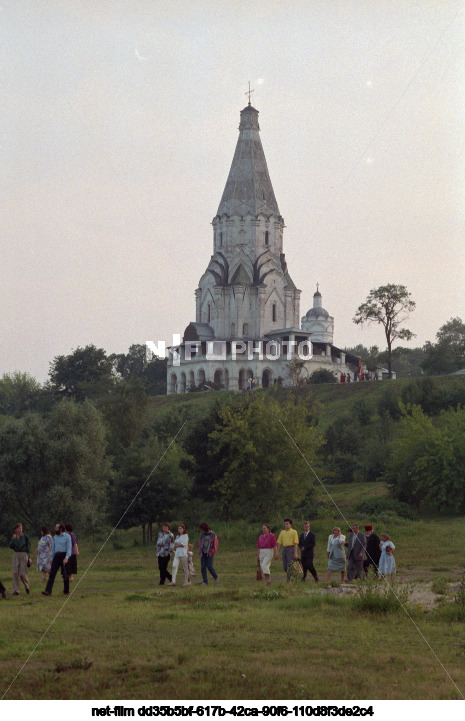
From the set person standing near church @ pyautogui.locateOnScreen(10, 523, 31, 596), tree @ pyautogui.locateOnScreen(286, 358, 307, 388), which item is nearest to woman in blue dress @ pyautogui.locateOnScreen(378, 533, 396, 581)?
person standing near church @ pyautogui.locateOnScreen(10, 523, 31, 596)

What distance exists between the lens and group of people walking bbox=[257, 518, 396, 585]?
18.2 metres

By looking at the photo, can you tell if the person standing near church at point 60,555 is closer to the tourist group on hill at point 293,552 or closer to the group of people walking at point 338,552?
the tourist group on hill at point 293,552

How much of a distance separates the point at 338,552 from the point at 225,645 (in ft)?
26.5

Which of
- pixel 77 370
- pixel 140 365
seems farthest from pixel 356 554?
pixel 140 365

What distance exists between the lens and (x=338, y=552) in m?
18.6

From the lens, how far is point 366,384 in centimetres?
7400

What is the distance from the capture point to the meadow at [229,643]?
8633mm

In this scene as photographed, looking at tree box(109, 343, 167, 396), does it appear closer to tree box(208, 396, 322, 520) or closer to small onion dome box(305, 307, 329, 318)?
small onion dome box(305, 307, 329, 318)

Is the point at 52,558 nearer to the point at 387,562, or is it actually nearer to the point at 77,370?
the point at 387,562

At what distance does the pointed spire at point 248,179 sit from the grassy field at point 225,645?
273 ft

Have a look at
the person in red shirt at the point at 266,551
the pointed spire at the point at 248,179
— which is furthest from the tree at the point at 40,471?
the pointed spire at the point at 248,179

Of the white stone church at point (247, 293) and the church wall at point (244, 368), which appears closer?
the church wall at point (244, 368)
